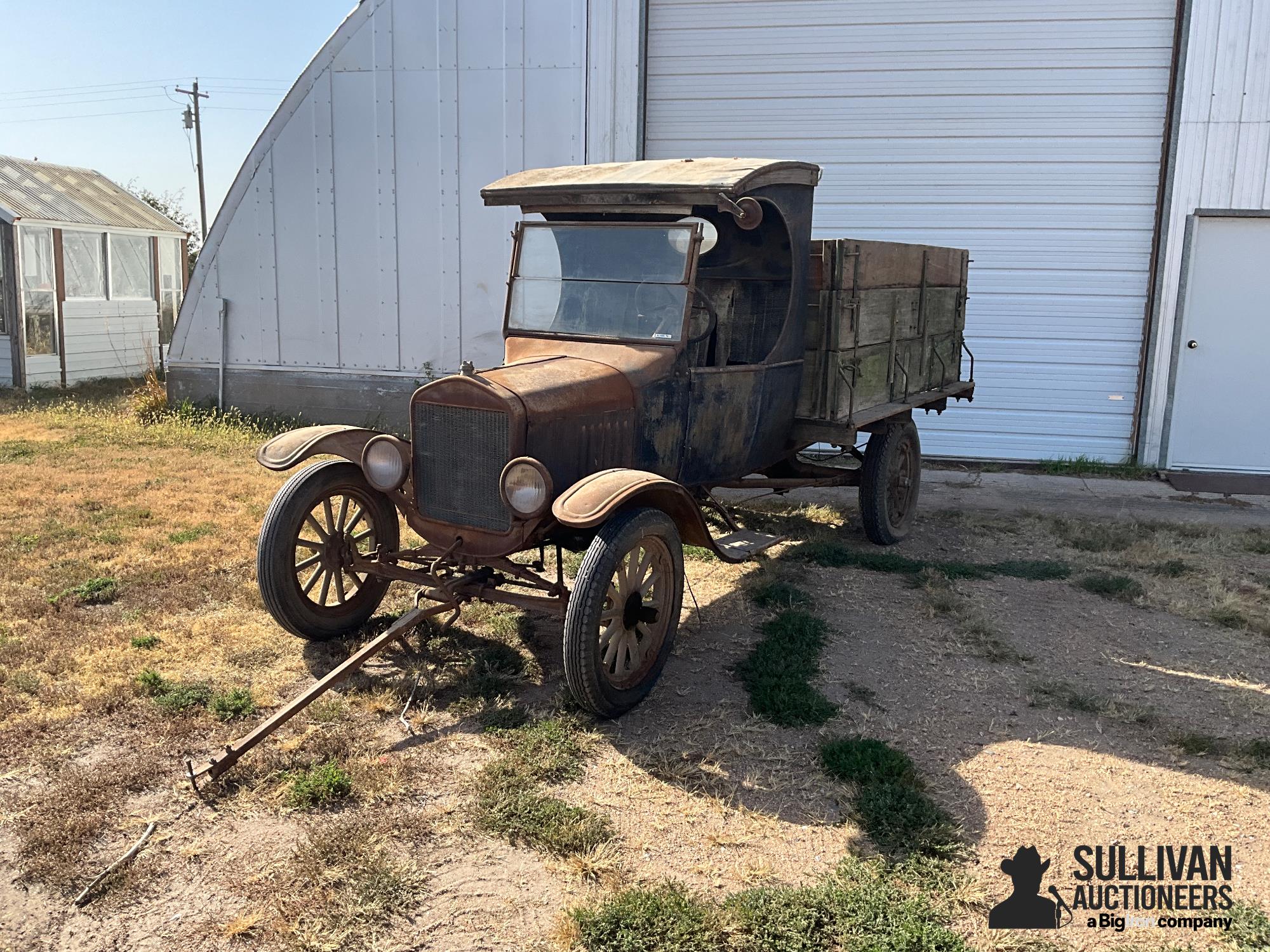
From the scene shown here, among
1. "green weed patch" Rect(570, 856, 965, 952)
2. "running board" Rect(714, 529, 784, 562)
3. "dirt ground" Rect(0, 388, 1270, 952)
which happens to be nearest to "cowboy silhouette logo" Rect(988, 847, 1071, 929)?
"dirt ground" Rect(0, 388, 1270, 952)

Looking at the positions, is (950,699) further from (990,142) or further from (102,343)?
(102,343)

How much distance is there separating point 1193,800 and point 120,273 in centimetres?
1650

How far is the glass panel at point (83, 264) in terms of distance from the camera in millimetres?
14641

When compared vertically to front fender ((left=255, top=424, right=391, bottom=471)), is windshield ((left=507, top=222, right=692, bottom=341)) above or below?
above

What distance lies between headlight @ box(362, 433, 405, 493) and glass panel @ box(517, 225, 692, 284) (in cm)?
139

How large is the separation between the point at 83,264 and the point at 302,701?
1380 centimetres

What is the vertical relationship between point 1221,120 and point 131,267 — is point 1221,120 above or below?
above

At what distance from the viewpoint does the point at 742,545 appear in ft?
17.8

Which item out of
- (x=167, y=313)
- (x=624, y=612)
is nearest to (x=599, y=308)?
(x=624, y=612)

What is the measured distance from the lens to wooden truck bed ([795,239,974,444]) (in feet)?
Answer: 19.8

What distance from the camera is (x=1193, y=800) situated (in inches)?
143

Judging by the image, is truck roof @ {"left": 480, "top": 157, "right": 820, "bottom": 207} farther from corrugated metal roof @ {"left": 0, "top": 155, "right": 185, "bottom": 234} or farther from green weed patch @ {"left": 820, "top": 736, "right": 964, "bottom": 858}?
corrugated metal roof @ {"left": 0, "top": 155, "right": 185, "bottom": 234}

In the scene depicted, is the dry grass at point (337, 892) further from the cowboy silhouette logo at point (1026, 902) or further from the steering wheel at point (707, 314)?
the steering wheel at point (707, 314)

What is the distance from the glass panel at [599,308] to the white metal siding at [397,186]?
496 centimetres
